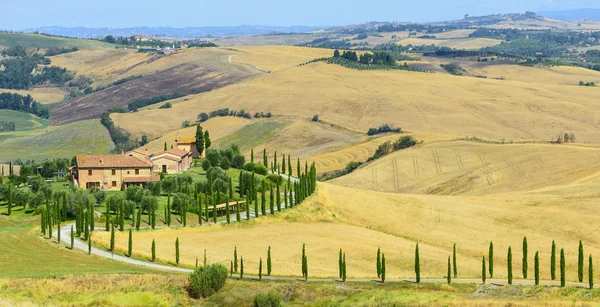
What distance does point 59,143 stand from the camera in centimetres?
18000

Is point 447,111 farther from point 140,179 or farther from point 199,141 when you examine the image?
point 140,179

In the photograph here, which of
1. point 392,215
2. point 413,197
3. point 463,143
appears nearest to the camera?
point 392,215

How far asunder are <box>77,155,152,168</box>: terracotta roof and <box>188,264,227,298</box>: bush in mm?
42386

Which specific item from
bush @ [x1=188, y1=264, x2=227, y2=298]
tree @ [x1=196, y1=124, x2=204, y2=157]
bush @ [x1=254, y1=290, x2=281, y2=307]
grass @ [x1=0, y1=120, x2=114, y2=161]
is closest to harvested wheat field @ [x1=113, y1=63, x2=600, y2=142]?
grass @ [x1=0, y1=120, x2=114, y2=161]

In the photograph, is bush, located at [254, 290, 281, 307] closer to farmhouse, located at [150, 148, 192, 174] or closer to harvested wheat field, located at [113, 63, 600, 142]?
farmhouse, located at [150, 148, 192, 174]

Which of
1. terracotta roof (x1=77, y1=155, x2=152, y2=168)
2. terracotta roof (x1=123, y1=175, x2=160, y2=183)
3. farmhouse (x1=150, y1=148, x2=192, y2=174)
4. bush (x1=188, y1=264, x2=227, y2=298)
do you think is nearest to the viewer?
bush (x1=188, y1=264, x2=227, y2=298)

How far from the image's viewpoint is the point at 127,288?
5569 centimetres

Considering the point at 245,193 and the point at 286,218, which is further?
the point at 245,193

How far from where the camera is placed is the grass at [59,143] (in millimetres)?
167512

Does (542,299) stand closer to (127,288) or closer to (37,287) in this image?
(127,288)

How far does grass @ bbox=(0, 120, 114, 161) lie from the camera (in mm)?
167512

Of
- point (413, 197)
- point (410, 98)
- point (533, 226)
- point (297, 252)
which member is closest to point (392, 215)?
point (413, 197)

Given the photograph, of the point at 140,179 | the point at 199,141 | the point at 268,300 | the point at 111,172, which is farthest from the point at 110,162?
the point at 268,300

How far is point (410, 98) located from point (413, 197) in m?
95.7
